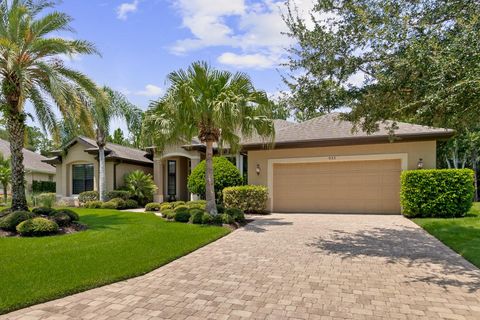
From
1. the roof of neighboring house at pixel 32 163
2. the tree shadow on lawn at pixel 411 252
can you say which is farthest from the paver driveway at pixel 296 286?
the roof of neighboring house at pixel 32 163

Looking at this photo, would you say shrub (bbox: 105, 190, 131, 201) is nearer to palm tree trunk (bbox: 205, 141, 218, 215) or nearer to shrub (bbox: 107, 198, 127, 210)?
shrub (bbox: 107, 198, 127, 210)

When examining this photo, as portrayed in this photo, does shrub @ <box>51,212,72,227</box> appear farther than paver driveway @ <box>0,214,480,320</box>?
Yes

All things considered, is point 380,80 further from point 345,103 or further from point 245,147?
A: point 245,147

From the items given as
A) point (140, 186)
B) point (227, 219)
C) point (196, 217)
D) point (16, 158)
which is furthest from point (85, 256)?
point (140, 186)

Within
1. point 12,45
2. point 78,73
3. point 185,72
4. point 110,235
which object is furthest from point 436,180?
point 12,45

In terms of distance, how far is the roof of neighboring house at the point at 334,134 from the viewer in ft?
43.6

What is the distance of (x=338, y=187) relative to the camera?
1512 centimetres

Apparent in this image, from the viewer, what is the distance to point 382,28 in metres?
6.32

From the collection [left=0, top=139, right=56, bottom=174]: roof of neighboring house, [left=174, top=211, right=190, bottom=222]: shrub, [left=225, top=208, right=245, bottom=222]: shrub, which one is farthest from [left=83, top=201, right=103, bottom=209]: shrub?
[left=0, top=139, right=56, bottom=174]: roof of neighboring house

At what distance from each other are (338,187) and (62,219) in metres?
11.4

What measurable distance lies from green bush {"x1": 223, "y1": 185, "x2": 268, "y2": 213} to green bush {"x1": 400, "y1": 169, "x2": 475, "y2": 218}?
6085 mm

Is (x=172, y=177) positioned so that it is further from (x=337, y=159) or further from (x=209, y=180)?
(x=337, y=159)

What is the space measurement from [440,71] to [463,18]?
50.7 inches

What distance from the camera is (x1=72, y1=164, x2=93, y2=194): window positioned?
72.1ft
